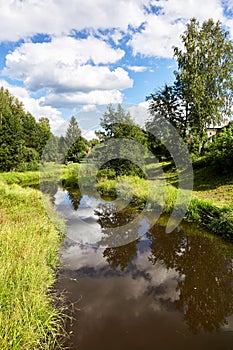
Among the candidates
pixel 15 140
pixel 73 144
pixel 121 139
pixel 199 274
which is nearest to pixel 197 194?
pixel 121 139

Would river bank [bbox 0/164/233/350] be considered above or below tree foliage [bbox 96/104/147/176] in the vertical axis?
below

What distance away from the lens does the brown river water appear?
5094mm

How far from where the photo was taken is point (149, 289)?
691 cm

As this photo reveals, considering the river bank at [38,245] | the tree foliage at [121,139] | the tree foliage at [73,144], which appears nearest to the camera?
the river bank at [38,245]

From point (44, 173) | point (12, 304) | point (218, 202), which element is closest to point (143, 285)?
point (12, 304)

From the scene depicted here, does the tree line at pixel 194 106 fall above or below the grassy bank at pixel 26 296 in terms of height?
above

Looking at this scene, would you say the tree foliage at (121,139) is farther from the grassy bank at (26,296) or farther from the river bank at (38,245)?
the grassy bank at (26,296)

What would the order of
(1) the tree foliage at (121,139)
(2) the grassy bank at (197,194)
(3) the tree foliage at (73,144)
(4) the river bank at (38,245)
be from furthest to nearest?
(3) the tree foliage at (73,144) → (1) the tree foliage at (121,139) → (2) the grassy bank at (197,194) → (4) the river bank at (38,245)

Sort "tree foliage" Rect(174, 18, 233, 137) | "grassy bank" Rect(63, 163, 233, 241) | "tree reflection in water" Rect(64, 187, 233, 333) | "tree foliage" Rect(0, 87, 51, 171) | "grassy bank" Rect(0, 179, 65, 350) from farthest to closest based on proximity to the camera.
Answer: "tree foliage" Rect(0, 87, 51, 171) < "tree foliage" Rect(174, 18, 233, 137) < "grassy bank" Rect(63, 163, 233, 241) < "tree reflection in water" Rect(64, 187, 233, 333) < "grassy bank" Rect(0, 179, 65, 350)

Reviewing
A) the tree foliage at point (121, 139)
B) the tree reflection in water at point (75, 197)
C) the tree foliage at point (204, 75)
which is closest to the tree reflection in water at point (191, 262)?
the tree reflection in water at point (75, 197)

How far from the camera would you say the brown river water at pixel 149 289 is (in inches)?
201

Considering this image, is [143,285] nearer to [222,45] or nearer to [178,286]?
[178,286]

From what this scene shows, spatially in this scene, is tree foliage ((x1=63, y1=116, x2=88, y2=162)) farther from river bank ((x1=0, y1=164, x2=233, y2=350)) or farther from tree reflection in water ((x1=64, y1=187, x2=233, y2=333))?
tree reflection in water ((x1=64, y1=187, x2=233, y2=333))

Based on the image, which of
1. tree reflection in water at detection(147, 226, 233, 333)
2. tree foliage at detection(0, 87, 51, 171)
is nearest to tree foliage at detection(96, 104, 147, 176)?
tree reflection in water at detection(147, 226, 233, 333)
